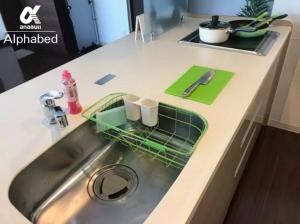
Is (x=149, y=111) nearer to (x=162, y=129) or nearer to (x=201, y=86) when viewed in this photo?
(x=162, y=129)

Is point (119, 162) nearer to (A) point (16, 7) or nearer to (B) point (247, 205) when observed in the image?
(B) point (247, 205)

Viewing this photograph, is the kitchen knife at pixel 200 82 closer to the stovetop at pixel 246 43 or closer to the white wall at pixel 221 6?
the stovetop at pixel 246 43

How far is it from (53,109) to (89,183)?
30 centimetres

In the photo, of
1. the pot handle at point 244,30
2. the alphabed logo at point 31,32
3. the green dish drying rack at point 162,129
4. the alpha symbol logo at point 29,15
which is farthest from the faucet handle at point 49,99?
the alpha symbol logo at point 29,15

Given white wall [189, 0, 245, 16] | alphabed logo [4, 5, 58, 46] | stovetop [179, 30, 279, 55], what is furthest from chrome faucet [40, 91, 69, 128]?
alphabed logo [4, 5, 58, 46]

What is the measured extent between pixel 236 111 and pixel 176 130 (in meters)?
0.24

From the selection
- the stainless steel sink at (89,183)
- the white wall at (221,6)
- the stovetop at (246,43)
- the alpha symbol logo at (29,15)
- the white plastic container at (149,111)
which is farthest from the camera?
the alpha symbol logo at (29,15)

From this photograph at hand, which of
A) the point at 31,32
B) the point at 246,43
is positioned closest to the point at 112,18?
the point at 31,32

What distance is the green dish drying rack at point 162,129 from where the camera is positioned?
0.89 m


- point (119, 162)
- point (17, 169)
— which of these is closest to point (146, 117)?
point (119, 162)

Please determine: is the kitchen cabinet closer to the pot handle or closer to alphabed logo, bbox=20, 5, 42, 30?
the pot handle

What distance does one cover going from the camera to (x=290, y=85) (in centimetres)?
178

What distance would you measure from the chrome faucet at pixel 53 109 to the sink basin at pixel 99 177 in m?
0.06

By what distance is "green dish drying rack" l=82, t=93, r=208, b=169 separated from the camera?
89cm
